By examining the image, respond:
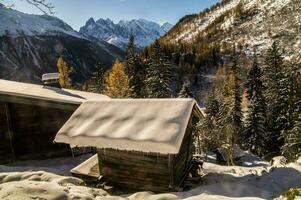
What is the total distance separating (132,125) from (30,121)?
8.38 metres

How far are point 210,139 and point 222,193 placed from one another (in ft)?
106

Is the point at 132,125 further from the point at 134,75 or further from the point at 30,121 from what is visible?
the point at 134,75

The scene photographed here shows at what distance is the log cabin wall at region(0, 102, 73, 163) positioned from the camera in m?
18.1

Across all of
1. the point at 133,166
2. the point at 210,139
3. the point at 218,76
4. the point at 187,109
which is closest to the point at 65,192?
the point at 133,166

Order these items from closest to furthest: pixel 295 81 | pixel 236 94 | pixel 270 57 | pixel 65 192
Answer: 1. pixel 65 192
2. pixel 295 81
3. pixel 236 94
4. pixel 270 57

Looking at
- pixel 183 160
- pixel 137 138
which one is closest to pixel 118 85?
pixel 183 160

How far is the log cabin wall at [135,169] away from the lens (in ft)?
41.2

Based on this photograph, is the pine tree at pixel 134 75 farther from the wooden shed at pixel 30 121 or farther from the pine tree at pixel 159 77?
the wooden shed at pixel 30 121

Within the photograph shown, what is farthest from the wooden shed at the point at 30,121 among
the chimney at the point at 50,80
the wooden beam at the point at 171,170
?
the wooden beam at the point at 171,170

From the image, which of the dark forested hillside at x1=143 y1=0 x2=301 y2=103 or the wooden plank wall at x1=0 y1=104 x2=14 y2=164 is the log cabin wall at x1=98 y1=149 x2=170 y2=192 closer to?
the wooden plank wall at x1=0 y1=104 x2=14 y2=164

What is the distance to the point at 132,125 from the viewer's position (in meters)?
12.8

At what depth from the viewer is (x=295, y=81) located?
42125 mm

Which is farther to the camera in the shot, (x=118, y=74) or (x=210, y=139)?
(x=118, y=74)

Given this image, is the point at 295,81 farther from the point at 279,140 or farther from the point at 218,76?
the point at 218,76
